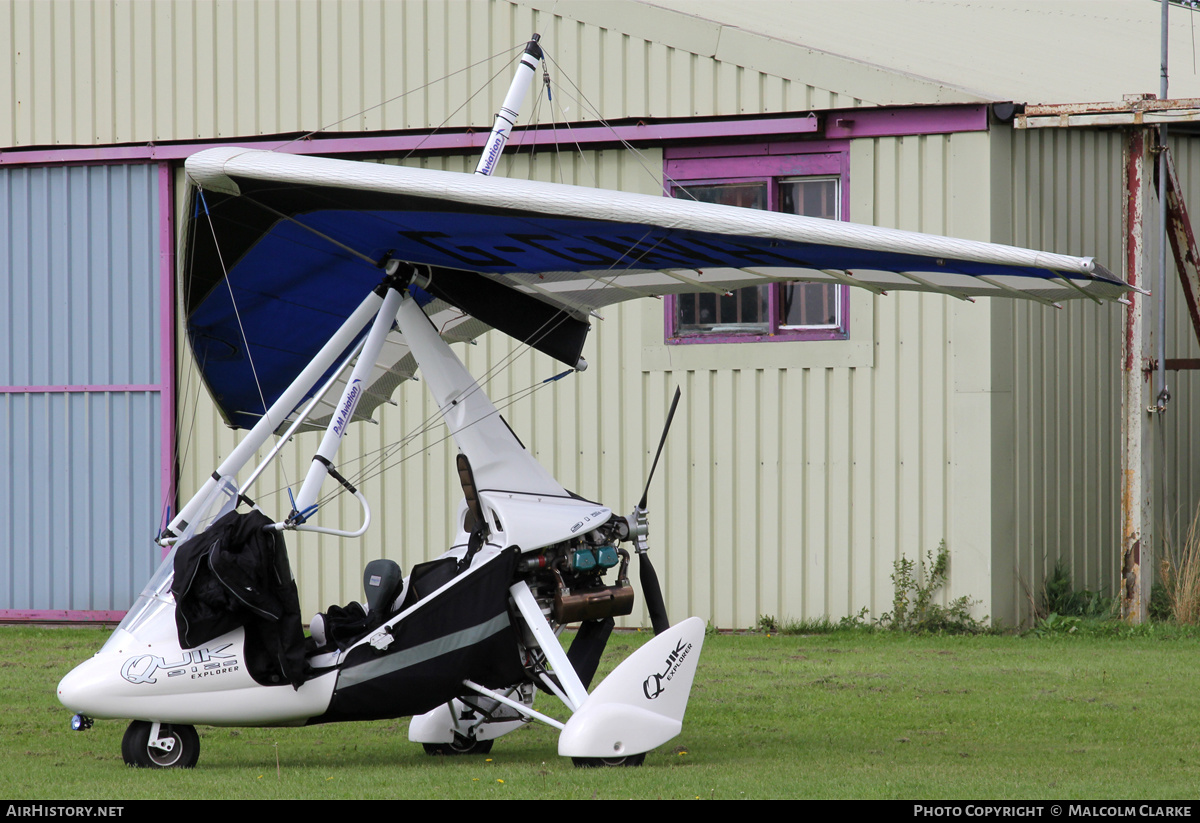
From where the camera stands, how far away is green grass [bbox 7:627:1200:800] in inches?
268

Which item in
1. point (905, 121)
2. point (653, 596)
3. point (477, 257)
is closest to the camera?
point (477, 257)

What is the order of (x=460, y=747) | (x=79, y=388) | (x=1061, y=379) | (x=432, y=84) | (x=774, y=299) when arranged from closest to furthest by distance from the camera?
(x=460, y=747)
(x=774, y=299)
(x=1061, y=379)
(x=432, y=84)
(x=79, y=388)

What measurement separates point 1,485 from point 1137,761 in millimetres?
12049

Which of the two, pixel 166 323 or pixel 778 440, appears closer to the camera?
pixel 778 440

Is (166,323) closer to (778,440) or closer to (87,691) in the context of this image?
(778,440)

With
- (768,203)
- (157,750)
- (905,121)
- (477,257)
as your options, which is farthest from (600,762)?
(905,121)

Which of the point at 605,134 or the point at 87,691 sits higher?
the point at 605,134

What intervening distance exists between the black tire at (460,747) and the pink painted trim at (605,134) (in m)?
5.58

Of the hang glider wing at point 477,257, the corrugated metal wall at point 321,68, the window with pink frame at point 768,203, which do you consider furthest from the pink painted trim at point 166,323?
the hang glider wing at point 477,257

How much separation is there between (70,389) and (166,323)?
4.25 ft

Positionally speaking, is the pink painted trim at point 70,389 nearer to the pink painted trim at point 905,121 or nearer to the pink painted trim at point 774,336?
the pink painted trim at point 774,336

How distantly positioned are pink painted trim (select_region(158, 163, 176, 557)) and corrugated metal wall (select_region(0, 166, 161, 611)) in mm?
88

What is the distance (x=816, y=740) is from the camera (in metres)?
8.55

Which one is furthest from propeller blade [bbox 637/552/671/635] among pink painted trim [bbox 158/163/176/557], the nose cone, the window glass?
pink painted trim [bbox 158/163/176/557]
